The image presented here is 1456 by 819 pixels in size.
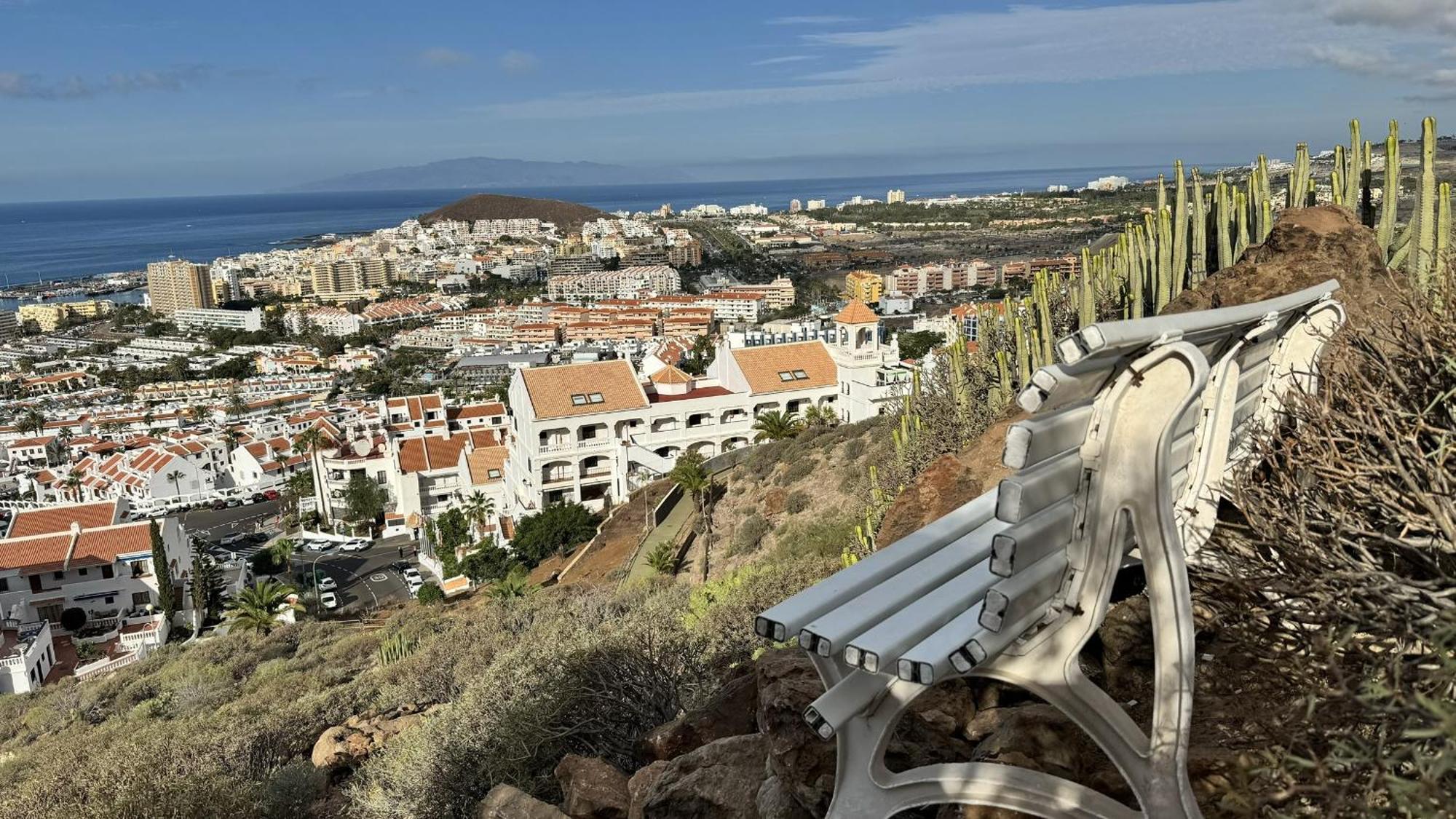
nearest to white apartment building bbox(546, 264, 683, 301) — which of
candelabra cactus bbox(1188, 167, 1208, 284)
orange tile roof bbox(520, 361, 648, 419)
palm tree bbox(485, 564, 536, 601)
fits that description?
orange tile roof bbox(520, 361, 648, 419)

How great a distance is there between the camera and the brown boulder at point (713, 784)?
4.96 m

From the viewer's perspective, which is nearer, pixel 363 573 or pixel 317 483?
pixel 363 573

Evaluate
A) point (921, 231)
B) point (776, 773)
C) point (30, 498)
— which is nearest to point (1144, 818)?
point (776, 773)

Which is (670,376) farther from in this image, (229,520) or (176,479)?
(176,479)

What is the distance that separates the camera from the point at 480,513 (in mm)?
37875

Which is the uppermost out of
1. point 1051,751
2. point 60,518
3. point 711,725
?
point 1051,751

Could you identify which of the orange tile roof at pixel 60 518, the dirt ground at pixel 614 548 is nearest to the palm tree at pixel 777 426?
the dirt ground at pixel 614 548

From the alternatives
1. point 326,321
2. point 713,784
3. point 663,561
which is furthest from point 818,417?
point 326,321

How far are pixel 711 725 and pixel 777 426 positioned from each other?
24.6m

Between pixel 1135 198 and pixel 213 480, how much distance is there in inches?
5687

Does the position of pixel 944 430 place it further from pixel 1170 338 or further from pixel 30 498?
pixel 30 498

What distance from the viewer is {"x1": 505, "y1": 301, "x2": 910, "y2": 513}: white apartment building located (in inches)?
1267

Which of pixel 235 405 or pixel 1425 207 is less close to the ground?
pixel 1425 207

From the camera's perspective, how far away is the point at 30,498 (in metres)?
61.4
